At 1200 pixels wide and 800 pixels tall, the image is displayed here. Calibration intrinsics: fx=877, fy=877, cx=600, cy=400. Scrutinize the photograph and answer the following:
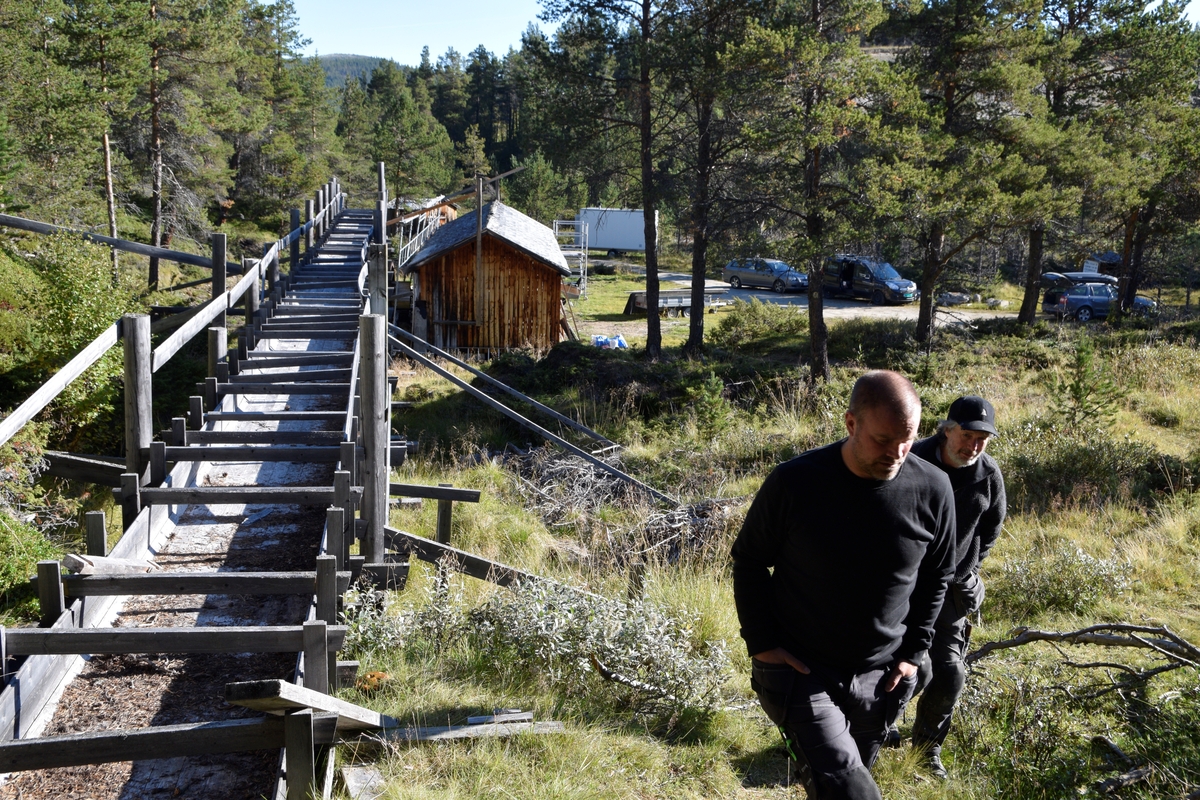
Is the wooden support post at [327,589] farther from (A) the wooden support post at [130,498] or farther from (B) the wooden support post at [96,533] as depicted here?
(A) the wooden support post at [130,498]

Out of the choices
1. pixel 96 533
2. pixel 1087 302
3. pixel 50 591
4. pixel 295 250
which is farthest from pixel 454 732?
pixel 1087 302

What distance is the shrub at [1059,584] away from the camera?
6.82 metres

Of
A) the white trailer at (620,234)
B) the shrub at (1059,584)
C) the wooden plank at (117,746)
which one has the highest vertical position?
the white trailer at (620,234)

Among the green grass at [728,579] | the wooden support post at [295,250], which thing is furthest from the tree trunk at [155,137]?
the green grass at [728,579]

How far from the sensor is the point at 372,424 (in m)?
5.98

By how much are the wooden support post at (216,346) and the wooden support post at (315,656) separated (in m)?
5.13

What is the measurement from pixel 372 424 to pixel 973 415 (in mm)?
3808

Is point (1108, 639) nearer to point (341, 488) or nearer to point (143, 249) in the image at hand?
point (341, 488)

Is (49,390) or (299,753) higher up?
(49,390)

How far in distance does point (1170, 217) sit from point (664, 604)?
26.8 m

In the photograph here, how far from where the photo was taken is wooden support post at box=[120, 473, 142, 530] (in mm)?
4875

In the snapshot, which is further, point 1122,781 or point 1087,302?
point 1087,302

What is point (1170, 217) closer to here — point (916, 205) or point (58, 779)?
point (916, 205)

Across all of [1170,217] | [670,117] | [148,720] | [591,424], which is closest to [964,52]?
[670,117]
